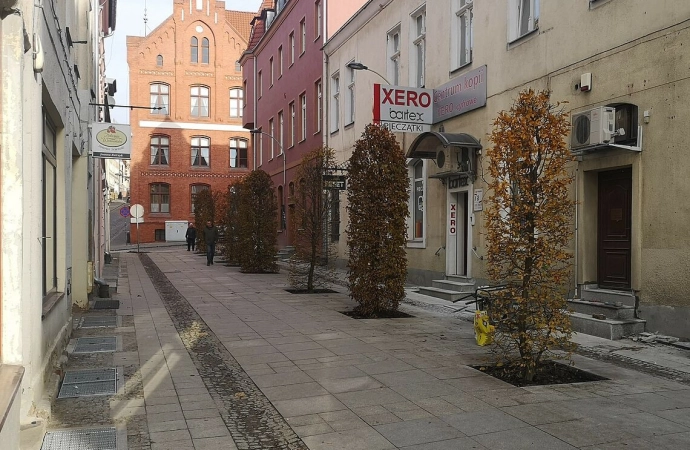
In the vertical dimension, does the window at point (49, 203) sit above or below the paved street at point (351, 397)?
above

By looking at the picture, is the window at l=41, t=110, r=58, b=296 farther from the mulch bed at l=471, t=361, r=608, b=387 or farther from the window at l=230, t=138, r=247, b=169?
the window at l=230, t=138, r=247, b=169

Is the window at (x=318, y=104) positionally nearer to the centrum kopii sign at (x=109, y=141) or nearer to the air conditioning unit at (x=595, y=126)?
the centrum kopii sign at (x=109, y=141)

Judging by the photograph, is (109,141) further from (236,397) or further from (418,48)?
(236,397)

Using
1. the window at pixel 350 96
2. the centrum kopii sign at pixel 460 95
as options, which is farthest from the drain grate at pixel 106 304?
the window at pixel 350 96

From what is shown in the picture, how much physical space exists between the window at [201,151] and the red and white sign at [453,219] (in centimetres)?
3777

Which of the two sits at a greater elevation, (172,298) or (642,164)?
(642,164)

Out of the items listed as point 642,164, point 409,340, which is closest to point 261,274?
point 409,340

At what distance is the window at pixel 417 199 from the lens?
657 inches

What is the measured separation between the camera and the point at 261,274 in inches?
809

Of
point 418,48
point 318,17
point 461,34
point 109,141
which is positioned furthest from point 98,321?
point 318,17

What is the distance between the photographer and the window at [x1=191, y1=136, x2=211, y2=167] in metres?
49.9

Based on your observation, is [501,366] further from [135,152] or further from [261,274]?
[135,152]

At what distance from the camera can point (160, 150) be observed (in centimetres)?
4872

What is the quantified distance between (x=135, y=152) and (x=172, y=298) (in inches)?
1421
